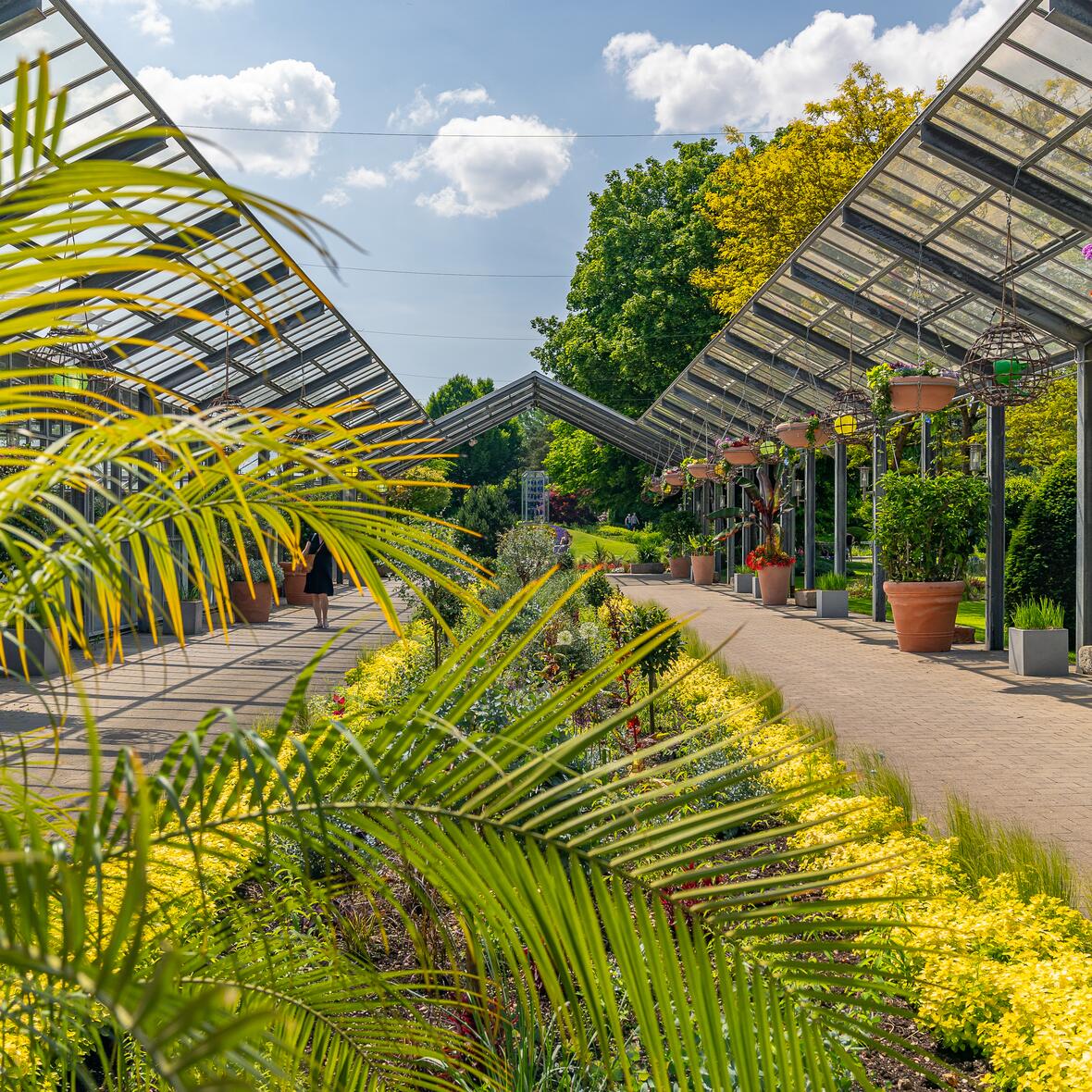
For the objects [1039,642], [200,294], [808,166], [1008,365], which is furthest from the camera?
[808,166]

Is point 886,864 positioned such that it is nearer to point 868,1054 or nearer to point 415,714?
point 868,1054

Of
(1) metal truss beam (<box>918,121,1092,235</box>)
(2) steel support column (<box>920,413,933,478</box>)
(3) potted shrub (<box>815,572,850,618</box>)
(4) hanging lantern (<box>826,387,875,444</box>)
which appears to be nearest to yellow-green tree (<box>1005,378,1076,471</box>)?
(3) potted shrub (<box>815,572,850,618</box>)

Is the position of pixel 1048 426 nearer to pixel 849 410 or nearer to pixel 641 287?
pixel 849 410

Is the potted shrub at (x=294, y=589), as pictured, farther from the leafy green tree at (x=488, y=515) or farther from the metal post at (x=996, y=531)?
the metal post at (x=996, y=531)

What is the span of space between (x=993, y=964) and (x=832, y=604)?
42.0ft

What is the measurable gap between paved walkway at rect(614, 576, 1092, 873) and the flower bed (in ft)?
3.29

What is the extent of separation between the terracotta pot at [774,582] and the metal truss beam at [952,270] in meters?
8.13

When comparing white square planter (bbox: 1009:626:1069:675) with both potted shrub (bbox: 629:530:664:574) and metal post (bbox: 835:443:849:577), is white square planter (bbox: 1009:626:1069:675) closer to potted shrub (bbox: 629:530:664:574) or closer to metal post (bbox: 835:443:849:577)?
metal post (bbox: 835:443:849:577)

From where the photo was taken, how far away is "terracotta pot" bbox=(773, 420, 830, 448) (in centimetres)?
1390

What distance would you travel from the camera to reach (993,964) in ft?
9.47

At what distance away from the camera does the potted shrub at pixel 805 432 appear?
1383 cm

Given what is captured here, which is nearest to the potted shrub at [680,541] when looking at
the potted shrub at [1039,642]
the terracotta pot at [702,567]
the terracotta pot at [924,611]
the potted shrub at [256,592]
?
the terracotta pot at [702,567]

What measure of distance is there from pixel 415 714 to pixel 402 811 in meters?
0.15

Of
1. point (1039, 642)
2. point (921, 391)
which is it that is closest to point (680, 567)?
point (921, 391)
